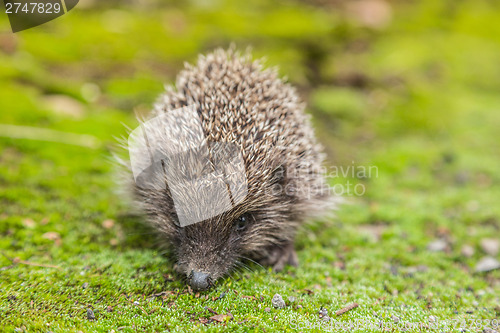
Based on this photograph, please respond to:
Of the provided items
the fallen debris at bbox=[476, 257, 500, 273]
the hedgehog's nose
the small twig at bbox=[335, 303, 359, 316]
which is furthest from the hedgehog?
the fallen debris at bbox=[476, 257, 500, 273]

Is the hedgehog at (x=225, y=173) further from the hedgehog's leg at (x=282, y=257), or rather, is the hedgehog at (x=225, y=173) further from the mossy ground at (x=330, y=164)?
the mossy ground at (x=330, y=164)

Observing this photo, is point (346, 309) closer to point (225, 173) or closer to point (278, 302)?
point (278, 302)

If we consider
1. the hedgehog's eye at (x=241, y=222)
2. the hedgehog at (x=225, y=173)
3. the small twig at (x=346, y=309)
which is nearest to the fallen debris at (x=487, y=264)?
the hedgehog at (x=225, y=173)

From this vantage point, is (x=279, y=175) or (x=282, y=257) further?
(x=282, y=257)

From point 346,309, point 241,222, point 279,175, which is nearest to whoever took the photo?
point 346,309

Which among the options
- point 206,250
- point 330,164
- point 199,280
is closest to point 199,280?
point 199,280

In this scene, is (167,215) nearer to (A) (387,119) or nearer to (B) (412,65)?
(A) (387,119)

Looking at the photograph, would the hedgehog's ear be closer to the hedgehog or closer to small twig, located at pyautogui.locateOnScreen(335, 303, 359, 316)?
the hedgehog
